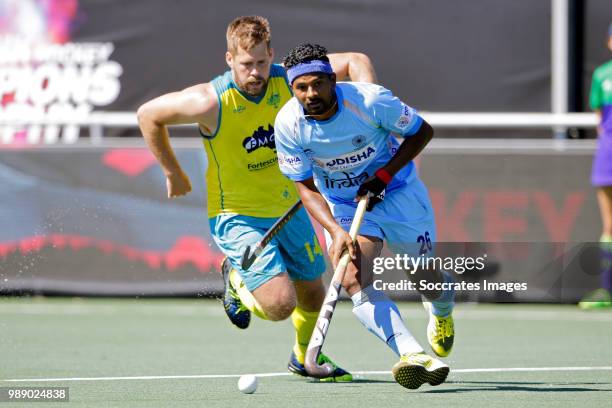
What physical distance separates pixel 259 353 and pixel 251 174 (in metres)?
1.70

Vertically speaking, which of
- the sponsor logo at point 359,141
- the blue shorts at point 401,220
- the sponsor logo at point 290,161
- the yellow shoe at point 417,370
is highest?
the sponsor logo at point 359,141

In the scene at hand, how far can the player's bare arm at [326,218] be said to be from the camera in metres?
6.71

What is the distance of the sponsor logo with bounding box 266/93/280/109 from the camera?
783 cm

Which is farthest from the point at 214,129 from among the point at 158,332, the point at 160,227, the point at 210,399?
the point at 160,227

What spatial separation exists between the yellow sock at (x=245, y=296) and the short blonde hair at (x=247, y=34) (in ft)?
4.62

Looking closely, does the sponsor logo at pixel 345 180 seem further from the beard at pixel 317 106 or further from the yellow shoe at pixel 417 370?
the yellow shoe at pixel 417 370

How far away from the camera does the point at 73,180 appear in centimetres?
1219

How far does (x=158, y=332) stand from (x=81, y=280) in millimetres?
2072

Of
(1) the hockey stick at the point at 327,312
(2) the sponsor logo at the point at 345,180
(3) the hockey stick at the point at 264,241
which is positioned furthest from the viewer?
(3) the hockey stick at the point at 264,241

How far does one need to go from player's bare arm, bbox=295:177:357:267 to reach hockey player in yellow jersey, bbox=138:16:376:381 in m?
0.87

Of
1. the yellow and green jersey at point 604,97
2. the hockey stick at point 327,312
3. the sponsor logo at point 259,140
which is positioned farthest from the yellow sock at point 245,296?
the yellow and green jersey at point 604,97

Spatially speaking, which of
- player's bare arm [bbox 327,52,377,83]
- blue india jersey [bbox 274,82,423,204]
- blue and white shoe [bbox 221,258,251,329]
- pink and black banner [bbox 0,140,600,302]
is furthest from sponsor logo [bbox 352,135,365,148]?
pink and black banner [bbox 0,140,600,302]

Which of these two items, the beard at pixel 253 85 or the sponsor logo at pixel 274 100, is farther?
the sponsor logo at pixel 274 100

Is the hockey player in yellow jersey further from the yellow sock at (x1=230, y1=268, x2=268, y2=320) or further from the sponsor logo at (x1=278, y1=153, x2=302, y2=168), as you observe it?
the sponsor logo at (x1=278, y1=153, x2=302, y2=168)
